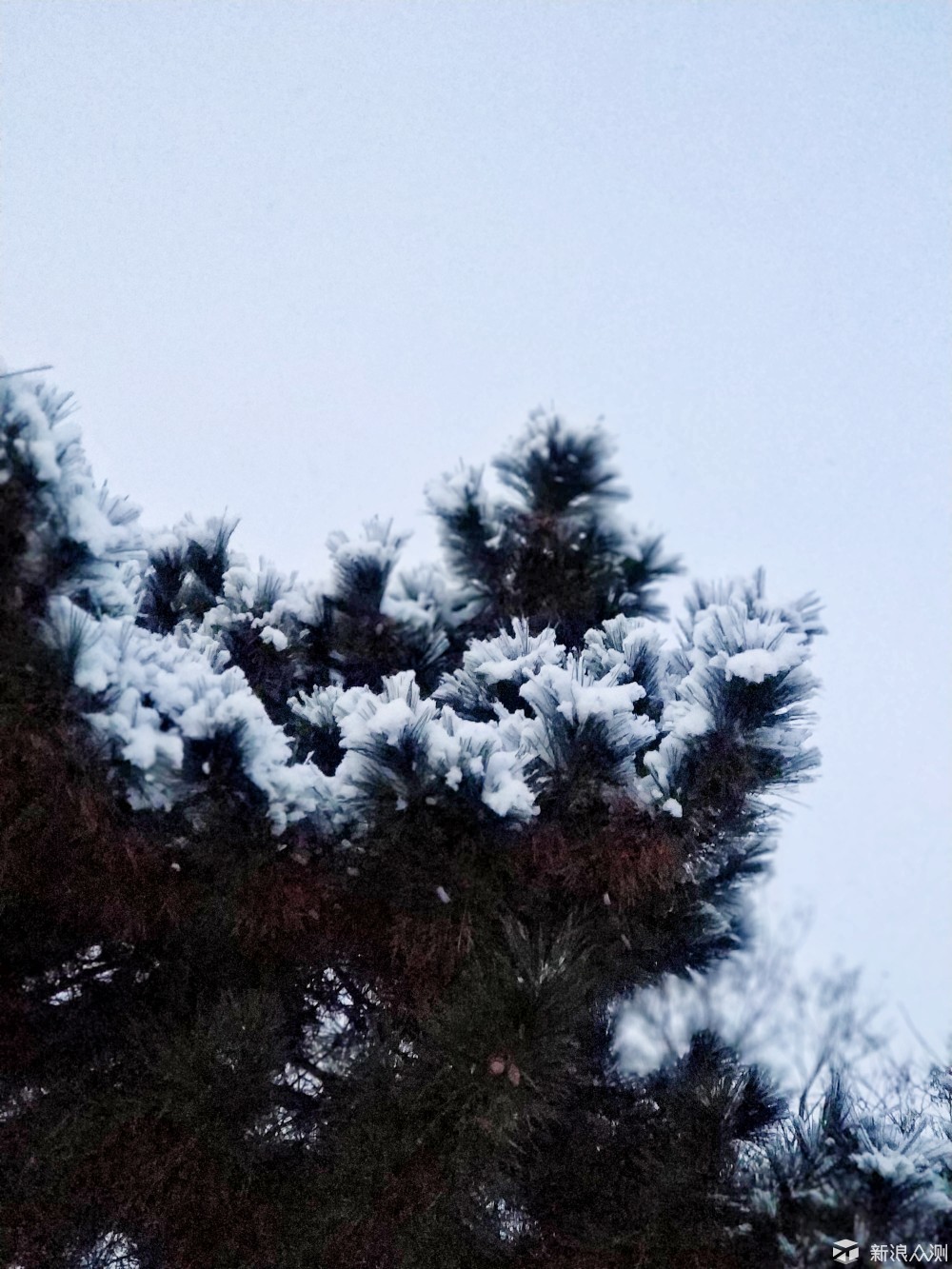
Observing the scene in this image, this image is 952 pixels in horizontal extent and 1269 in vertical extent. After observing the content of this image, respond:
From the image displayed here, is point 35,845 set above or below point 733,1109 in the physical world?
below

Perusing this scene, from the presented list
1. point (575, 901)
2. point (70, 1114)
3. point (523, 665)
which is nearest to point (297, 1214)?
point (70, 1114)

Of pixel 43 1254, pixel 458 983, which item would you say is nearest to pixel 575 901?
pixel 458 983

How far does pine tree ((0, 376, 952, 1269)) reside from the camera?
1.74m

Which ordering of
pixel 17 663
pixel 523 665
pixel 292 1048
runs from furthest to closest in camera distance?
pixel 292 1048 → pixel 523 665 → pixel 17 663

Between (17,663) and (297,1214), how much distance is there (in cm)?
148

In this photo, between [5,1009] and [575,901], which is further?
[575,901]

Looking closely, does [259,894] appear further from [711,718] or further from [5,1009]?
[711,718]

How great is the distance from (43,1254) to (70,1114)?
16.7 inches

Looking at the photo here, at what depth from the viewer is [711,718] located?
1926 mm

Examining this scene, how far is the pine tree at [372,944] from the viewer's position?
1.74 meters

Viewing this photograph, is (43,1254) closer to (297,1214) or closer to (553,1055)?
(297,1214)

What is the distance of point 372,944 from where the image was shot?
218 cm

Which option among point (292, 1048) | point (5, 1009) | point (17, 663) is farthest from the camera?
point (292, 1048)

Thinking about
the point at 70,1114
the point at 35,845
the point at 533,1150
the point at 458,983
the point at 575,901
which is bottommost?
the point at 70,1114
